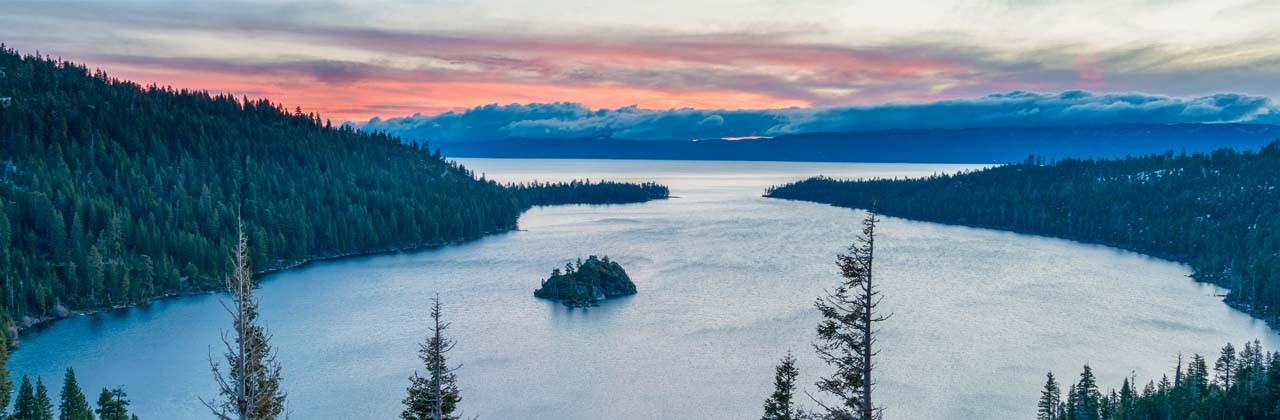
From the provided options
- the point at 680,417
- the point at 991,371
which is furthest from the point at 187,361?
the point at 991,371

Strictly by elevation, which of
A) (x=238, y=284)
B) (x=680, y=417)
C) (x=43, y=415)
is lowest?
(x=680, y=417)

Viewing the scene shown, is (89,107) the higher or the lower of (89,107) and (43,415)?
the higher

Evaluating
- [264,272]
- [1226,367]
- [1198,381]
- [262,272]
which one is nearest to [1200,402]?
[1198,381]

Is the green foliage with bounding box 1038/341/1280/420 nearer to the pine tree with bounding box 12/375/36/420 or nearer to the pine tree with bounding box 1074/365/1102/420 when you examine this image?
the pine tree with bounding box 1074/365/1102/420

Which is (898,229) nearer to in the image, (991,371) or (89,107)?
(991,371)

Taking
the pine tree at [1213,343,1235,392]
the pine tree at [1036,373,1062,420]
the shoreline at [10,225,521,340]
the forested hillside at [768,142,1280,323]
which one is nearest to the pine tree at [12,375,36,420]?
the shoreline at [10,225,521,340]
